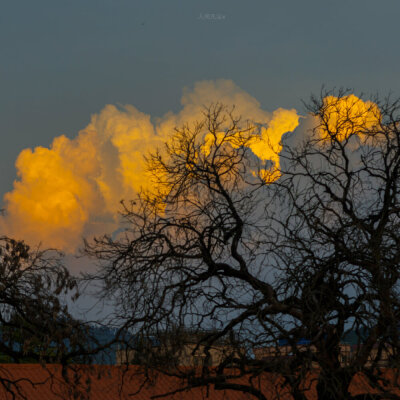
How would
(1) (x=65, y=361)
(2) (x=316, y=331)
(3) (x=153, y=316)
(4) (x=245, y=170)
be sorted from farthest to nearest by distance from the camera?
(1) (x=65, y=361), (4) (x=245, y=170), (3) (x=153, y=316), (2) (x=316, y=331)

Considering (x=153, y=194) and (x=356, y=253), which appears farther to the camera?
(x=153, y=194)

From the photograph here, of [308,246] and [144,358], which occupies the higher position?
[308,246]

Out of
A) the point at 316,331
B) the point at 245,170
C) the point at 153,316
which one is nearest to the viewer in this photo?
the point at 316,331

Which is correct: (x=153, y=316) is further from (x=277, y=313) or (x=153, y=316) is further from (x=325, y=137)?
(x=325, y=137)

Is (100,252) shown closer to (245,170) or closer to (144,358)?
(144,358)

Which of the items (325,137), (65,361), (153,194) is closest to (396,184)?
(325,137)

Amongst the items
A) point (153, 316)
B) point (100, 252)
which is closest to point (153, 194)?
point (100, 252)

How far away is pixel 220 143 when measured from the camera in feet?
45.5

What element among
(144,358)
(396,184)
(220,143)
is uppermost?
(220,143)

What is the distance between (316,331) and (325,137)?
420 centimetres

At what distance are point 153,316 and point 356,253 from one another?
398 cm

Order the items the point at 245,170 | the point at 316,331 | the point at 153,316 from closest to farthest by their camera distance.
→ the point at 316,331 < the point at 153,316 < the point at 245,170

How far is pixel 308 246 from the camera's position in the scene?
44.7 feet

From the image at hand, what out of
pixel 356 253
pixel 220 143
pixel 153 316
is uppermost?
pixel 220 143
